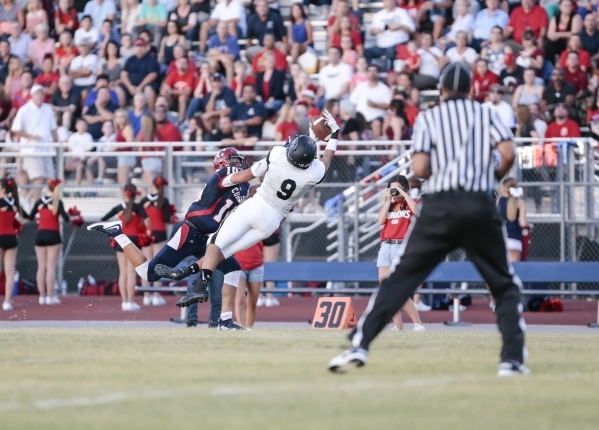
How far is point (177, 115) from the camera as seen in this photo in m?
20.9

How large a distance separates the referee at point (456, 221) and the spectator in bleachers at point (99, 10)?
670 inches

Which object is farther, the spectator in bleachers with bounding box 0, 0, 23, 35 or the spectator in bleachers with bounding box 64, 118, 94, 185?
the spectator in bleachers with bounding box 0, 0, 23, 35

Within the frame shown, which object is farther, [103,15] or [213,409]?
[103,15]

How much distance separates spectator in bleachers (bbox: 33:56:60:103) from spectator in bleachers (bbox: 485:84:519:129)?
27.7ft

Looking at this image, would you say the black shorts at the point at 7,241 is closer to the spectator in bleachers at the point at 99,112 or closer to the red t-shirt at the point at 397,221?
the spectator in bleachers at the point at 99,112

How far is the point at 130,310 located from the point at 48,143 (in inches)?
145

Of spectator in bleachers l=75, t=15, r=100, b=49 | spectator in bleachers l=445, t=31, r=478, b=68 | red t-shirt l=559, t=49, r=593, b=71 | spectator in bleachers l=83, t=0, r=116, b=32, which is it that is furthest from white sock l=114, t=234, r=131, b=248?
spectator in bleachers l=83, t=0, r=116, b=32

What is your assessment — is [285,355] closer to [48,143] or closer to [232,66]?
[48,143]

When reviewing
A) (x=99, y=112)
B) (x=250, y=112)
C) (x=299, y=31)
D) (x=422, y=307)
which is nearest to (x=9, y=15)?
(x=99, y=112)

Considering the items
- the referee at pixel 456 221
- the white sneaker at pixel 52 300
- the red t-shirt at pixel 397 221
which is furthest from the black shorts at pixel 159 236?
the referee at pixel 456 221

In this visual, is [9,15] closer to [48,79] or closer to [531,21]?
[48,79]

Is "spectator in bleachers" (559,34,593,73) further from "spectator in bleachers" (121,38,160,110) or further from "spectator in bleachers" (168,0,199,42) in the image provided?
"spectator in bleachers" (121,38,160,110)

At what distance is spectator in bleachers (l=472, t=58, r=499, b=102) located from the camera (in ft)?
61.8

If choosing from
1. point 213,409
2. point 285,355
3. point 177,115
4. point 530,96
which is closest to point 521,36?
point 530,96
